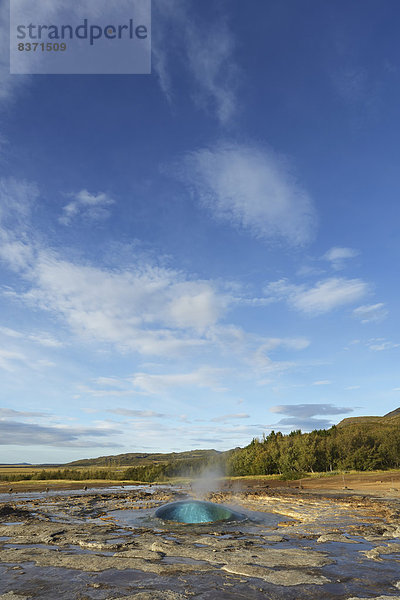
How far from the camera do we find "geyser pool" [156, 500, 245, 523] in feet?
85.4

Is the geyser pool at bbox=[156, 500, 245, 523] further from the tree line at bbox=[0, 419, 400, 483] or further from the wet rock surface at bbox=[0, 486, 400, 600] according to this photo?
the tree line at bbox=[0, 419, 400, 483]

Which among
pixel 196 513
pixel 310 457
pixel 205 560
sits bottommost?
pixel 310 457

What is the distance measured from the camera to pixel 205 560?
15344mm

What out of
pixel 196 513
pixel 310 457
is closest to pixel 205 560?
pixel 196 513

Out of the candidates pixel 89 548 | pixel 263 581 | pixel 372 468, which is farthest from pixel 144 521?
pixel 372 468

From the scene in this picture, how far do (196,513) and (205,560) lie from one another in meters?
12.0

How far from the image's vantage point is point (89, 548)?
1814 centimetres

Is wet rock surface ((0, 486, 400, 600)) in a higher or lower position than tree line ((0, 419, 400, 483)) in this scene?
higher

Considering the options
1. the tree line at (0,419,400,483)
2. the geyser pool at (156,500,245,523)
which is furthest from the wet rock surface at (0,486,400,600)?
the tree line at (0,419,400,483)

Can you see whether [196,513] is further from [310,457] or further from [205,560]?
[310,457]

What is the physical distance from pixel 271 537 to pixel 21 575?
43.4 feet

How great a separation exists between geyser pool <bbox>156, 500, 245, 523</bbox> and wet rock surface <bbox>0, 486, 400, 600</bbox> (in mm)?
807

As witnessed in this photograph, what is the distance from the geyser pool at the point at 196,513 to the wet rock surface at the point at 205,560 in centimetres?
81

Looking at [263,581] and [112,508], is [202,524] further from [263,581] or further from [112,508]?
[112,508]
